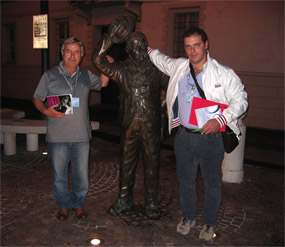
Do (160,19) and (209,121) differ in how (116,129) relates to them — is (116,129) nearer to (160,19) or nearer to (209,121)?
(160,19)

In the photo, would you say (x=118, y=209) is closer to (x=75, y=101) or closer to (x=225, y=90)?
(x=75, y=101)

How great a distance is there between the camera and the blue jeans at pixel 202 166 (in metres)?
2.99

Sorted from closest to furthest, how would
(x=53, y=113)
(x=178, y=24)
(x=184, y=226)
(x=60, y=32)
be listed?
(x=53, y=113)
(x=184, y=226)
(x=178, y=24)
(x=60, y=32)

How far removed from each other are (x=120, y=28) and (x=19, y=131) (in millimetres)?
3623

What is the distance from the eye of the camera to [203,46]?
288 cm

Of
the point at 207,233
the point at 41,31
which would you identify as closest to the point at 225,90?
the point at 207,233

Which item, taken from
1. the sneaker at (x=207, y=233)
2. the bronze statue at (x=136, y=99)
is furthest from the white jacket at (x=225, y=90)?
the sneaker at (x=207, y=233)

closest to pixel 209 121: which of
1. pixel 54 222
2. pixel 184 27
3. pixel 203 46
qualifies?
pixel 203 46

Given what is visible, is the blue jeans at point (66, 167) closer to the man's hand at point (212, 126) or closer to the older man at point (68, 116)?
the older man at point (68, 116)

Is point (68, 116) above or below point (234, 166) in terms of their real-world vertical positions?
above

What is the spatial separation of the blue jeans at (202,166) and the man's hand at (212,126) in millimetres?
192

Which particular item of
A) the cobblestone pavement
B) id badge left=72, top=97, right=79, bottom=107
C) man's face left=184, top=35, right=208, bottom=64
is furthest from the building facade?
id badge left=72, top=97, right=79, bottom=107

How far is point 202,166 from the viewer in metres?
3.08

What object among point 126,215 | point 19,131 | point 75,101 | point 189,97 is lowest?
point 126,215
